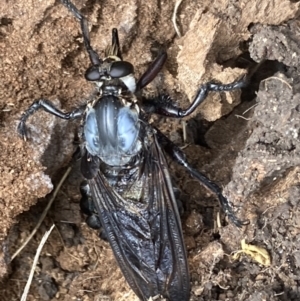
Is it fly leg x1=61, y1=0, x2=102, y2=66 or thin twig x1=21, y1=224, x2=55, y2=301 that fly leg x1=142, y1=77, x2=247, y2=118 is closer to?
fly leg x1=61, y1=0, x2=102, y2=66

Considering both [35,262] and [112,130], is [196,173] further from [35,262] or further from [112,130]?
[35,262]

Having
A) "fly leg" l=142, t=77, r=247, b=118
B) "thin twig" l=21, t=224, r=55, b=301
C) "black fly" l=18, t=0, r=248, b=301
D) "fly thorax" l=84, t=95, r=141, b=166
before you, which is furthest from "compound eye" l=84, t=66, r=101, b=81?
"thin twig" l=21, t=224, r=55, b=301

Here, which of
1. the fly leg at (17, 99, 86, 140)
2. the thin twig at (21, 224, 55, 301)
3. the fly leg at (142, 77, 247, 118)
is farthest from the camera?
the thin twig at (21, 224, 55, 301)

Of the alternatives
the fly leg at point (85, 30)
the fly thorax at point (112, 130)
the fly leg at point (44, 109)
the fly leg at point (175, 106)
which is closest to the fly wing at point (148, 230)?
the fly thorax at point (112, 130)

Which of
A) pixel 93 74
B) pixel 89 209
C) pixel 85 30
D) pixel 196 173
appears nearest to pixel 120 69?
pixel 93 74

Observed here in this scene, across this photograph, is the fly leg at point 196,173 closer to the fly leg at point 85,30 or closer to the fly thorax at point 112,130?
the fly thorax at point 112,130

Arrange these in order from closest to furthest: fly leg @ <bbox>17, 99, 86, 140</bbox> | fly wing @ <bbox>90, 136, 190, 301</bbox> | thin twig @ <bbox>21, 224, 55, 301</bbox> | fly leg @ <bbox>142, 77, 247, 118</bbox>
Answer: fly wing @ <bbox>90, 136, 190, 301</bbox> → fly leg @ <bbox>142, 77, 247, 118</bbox> → fly leg @ <bbox>17, 99, 86, 140</bbox> → thin twig @ <bbox>21, 224, 55, 301</bbox>
